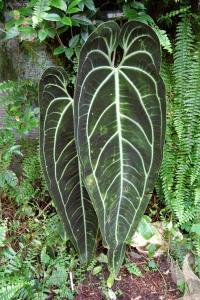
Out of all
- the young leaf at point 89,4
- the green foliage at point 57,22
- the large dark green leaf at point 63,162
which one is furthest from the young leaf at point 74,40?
the large dark green leaf at point 63,162

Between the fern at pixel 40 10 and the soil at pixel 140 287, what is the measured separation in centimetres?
120

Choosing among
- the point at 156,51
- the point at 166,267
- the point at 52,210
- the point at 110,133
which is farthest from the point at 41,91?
the point at 166,267

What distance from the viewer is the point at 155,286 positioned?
76.6 inches

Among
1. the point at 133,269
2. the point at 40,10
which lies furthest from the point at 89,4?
the point at 133,269

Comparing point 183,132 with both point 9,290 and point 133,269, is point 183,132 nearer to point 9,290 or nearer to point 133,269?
point 133,269

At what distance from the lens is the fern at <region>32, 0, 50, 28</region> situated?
5.08 ft

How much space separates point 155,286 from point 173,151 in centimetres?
65

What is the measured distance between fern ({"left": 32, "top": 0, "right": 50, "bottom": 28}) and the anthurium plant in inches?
7.9

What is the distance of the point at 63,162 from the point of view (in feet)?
5.79

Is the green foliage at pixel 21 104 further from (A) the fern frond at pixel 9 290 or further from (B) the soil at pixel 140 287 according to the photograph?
(B) the soil at pixel 140 287

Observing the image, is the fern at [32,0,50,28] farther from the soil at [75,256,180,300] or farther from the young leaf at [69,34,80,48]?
the soil at [75,256,180,300]

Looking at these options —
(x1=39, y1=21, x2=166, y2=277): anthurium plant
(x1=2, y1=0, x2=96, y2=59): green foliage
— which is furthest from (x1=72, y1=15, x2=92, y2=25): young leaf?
(x1=39, y1=21, x2=166, y2=277): anthurium plant

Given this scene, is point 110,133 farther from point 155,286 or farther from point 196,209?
point 155,286

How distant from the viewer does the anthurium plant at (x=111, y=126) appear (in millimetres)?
1533
